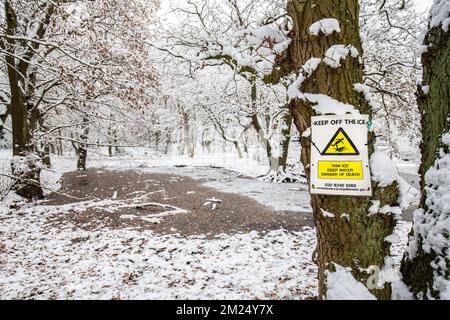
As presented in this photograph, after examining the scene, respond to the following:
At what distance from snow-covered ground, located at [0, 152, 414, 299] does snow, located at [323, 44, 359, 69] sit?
314 cm

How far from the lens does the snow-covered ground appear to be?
4109 millimetres

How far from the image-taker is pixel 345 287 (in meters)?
2.11

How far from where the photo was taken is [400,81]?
9.75 metres

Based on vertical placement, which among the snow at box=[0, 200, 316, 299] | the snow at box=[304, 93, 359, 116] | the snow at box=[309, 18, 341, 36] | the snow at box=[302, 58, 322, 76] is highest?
the snow at box=[309, 18, 341, 36]

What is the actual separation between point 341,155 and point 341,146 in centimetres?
7

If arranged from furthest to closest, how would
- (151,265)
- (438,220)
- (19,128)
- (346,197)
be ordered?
(19,128)
(151,265)
(346,197)
(438,220)

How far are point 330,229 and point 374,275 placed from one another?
439 mm

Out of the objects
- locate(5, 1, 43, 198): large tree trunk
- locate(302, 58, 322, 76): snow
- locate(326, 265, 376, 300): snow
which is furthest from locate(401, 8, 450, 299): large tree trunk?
locate(5, 1, 43, 198): large tree trunk

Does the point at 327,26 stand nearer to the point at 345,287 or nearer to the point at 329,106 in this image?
the point at 329,106

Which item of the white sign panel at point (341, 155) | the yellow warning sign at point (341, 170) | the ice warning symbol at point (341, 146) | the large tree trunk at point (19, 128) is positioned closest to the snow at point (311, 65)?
the white sign panel at point (341, 155)

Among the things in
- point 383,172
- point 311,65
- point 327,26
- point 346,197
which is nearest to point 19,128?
point 311,65

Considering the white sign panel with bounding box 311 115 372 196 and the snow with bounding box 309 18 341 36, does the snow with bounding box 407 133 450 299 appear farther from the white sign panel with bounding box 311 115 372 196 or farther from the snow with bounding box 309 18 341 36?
the snow with bounding box 309 18 341 36

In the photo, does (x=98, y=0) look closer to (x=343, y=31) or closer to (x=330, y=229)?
(x=343, y=31)

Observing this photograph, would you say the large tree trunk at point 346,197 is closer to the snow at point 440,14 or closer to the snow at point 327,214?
the snow at point 327,214
